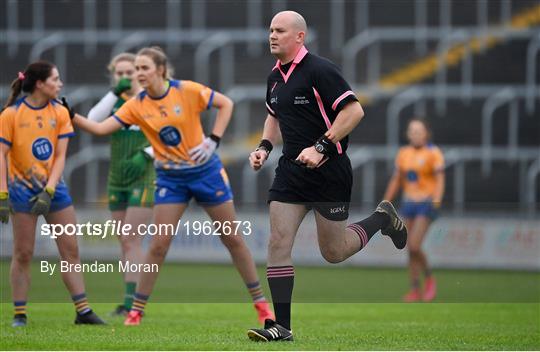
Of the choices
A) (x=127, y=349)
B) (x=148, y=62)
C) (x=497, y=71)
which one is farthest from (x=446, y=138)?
(x=127, y=349)

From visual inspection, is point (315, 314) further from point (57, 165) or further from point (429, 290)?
point (57, 165)

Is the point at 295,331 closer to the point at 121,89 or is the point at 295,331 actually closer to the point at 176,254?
the point at 121,89

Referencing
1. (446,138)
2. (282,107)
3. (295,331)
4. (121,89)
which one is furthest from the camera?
(446,138)

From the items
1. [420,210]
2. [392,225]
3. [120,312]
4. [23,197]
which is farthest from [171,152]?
[420,210]

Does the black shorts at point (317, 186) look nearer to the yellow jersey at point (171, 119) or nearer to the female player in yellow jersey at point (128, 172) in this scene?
the yellow jersey at point (171, 119)

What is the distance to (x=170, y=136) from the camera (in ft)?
33.4

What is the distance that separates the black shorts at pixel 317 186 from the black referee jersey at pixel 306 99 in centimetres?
10

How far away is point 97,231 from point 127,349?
4.41 metres

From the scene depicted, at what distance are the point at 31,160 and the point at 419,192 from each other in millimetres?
6379

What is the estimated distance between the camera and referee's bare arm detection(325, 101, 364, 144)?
317 inches

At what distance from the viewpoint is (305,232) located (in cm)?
1839

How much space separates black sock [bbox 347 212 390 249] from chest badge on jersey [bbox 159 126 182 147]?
6.38 feet

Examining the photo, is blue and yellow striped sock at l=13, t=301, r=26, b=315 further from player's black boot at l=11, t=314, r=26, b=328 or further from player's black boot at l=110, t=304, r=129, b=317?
player's black boot at l=110, t=304, r=129, b=317

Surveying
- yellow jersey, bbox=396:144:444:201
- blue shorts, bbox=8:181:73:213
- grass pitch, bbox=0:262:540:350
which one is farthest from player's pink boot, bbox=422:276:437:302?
blue shorts, bbox=8:181:73:213
